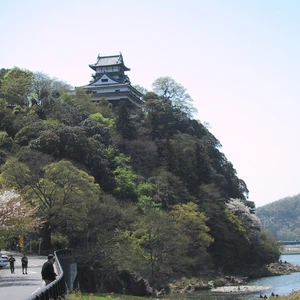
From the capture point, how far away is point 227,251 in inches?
2440

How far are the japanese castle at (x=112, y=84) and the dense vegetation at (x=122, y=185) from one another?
8.62ft

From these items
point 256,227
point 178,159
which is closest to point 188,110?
point 178,159

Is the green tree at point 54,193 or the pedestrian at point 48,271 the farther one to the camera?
the green tree at point 54,193

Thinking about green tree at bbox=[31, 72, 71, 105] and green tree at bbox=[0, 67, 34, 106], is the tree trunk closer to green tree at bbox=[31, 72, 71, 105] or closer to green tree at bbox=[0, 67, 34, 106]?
green tree at bbox=[31, 72, 71, 105]

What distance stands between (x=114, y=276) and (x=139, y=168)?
2632 cm

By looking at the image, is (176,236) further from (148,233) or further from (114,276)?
(114,276)

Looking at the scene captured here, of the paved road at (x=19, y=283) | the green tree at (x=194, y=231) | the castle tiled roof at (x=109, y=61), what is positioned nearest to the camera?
the paved road at (x=19, y=283)

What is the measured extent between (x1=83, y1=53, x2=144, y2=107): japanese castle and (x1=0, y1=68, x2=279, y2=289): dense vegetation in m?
2.63

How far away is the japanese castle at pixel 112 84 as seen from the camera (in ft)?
260

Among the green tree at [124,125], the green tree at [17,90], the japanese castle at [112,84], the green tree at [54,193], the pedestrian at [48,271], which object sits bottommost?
the pedestrian at [48,271]

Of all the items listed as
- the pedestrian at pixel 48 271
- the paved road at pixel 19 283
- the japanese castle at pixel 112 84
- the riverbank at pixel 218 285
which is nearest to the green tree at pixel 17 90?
the japanese castle at pixel 112 84

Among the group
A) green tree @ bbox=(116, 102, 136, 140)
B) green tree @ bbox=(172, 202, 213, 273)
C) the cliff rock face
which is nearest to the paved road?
green tree @ bbox=(172, 202, 213, 273)

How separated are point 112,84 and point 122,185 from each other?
30.5 meters

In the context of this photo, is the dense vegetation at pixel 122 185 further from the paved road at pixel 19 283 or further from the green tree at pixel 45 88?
the paved road at pixel 19 283
